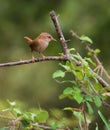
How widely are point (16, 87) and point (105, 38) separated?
57.2 inches

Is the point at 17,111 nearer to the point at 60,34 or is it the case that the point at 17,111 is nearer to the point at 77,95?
the point at 77,95

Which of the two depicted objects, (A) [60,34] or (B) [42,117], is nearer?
(B) [42,117]

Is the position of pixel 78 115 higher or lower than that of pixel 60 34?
lower

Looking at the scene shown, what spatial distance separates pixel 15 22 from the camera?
11625 mm

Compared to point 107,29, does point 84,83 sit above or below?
below

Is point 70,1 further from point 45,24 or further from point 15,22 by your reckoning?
point 15,22

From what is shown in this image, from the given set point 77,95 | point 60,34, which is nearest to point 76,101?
point 77,95

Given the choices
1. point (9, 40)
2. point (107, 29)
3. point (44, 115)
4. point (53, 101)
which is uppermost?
point (9, 40)

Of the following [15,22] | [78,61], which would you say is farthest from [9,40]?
[78,61]

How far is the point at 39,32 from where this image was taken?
35.1ft

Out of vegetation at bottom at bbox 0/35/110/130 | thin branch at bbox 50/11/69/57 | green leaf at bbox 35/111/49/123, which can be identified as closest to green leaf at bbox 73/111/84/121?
vegetation at bottom at bbox 0/35/110/130

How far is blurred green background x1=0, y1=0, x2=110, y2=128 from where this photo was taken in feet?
32.8

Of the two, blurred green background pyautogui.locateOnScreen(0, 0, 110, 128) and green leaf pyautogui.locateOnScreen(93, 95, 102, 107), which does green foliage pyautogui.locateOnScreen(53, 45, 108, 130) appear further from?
blurred green background pyautogui.locateOnScreen(0, 0, 110, 128)

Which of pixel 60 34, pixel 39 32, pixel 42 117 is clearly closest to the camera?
pixel 42 117
